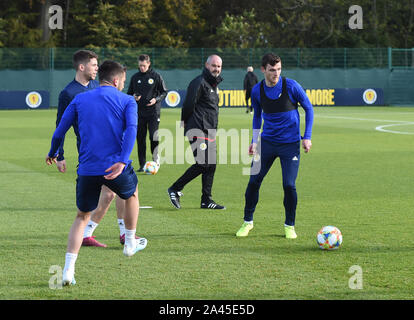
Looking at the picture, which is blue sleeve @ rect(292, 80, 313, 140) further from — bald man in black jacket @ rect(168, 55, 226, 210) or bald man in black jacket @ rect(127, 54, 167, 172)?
bald man in black jacket @ rect(127, 54, 167, 172)

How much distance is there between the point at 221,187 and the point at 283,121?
449 cm

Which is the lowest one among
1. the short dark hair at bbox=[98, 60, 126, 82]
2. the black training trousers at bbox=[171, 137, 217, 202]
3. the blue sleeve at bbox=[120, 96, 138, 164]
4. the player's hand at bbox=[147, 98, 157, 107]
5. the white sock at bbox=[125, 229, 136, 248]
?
the white sock at bbox=[125, 229, 136, 248]

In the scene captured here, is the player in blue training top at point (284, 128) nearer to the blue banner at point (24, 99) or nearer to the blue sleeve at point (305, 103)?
the blue sleeve at point (305, 103)

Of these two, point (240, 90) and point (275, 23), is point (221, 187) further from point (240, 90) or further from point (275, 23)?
point (275, 23)

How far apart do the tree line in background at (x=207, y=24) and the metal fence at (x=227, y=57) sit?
7750mm

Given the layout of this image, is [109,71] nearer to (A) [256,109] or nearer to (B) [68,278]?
(B) [68,278]

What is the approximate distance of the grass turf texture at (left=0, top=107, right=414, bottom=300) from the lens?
6.58 meters

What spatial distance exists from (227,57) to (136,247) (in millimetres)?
37106

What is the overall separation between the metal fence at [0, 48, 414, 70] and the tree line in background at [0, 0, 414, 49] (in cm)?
775

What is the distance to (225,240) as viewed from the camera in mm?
8664

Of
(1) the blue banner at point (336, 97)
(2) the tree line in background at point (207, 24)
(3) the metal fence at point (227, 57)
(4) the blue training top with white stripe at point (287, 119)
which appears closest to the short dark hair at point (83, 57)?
(4) the blue training top with white stripe at point (287, 119)

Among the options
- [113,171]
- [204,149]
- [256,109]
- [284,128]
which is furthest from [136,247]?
[204,149]

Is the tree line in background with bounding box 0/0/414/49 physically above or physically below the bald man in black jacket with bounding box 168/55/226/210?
above

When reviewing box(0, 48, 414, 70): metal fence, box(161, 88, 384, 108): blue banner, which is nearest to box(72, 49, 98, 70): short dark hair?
box(161, 88, 384, 108): blue banner
